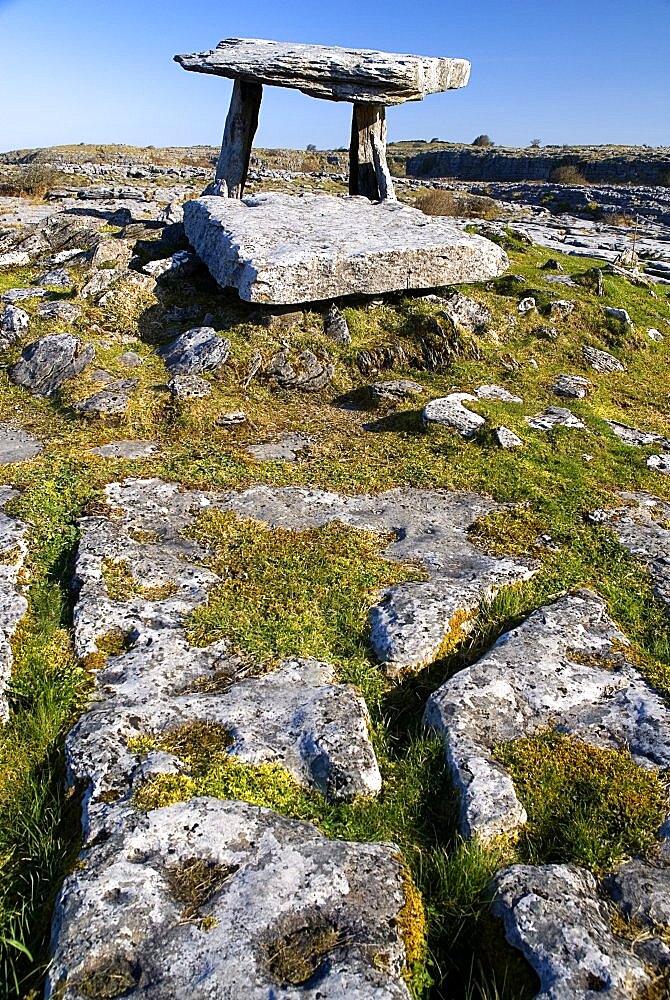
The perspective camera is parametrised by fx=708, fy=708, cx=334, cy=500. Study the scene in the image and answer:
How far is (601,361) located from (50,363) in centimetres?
959

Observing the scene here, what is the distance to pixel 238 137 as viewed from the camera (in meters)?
17.0

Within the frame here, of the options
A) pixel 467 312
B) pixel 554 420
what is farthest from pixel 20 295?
pixel 554 420

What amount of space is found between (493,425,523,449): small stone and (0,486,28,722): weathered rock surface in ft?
→ 19.8

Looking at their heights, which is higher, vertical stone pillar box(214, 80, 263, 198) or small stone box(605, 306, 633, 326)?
vertical stone pillar box(214, 80, 263, 198)

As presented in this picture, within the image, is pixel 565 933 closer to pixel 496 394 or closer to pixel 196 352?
pixel 496 394

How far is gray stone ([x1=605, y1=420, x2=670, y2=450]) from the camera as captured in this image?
10.5 m

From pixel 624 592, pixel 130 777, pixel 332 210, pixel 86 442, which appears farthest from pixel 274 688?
pixel 332 210

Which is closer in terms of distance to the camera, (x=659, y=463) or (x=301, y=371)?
(x=659, y=463)

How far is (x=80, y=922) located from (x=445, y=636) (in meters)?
3.58

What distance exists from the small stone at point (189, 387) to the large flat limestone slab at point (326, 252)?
5.40 feet

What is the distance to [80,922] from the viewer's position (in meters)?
3.68

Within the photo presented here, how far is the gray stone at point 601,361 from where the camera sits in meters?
12.9

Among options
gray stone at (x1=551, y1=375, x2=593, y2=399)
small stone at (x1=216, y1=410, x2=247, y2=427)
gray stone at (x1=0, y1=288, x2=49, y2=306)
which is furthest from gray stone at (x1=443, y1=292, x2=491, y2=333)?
gray stone at (x1=0, y1=288, x2=49, y2=306)

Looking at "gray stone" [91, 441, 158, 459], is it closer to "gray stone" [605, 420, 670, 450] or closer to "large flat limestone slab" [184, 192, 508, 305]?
"large flat limestone slab" [184, 192, 508, 305]
